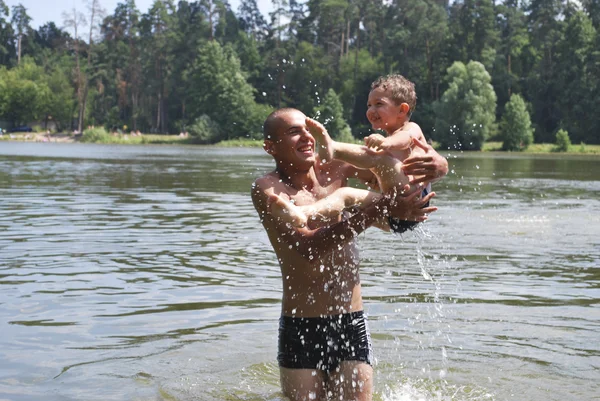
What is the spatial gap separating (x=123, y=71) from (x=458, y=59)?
49.2 m

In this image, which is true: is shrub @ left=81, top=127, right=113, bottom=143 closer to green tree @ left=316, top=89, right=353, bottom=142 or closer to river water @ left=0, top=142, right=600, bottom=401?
green tree @ left=316, top=89, right=353, bottom=142

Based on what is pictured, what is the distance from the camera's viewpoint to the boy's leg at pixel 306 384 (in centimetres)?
564

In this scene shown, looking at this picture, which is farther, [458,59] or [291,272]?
[458,59]

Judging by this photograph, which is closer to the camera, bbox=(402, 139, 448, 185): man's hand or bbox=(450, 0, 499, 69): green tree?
bbox=(402, 139, 448, 185): man's hand

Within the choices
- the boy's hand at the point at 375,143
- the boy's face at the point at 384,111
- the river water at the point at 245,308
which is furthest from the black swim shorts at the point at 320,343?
the boy's face at the point at 384,111

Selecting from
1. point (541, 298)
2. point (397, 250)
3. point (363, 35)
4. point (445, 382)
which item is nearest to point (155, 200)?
point (397, 250)

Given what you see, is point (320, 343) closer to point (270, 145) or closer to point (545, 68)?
point (270, 145)

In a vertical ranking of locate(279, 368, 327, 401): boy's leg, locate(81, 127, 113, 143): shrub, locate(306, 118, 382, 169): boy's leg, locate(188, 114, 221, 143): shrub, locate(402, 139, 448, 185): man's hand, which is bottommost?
locate(81, 127, 113, 143): shrub

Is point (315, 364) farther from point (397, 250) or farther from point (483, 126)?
point (483, 126)

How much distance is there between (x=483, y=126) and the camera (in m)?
74.2

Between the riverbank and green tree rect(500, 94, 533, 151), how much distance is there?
2.58ft

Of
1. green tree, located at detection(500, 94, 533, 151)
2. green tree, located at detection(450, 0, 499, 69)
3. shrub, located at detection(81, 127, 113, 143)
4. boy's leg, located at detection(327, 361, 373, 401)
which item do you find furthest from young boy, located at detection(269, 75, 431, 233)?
green tree, located at detection(450, 0, 499, 69)

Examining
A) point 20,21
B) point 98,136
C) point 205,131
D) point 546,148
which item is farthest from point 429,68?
point 20,21

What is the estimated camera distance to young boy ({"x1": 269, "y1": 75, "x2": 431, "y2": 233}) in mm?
5383
